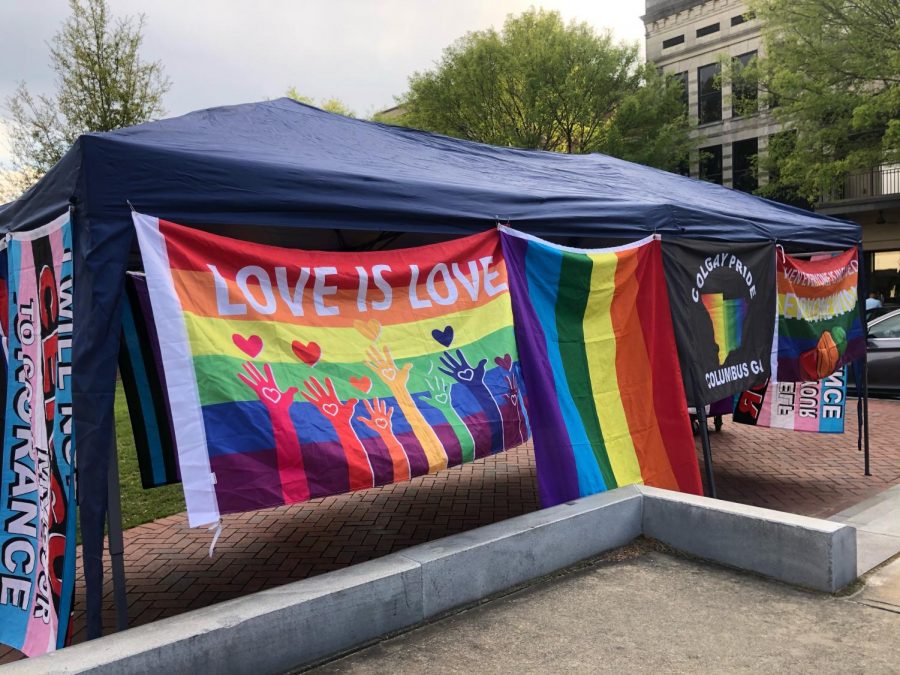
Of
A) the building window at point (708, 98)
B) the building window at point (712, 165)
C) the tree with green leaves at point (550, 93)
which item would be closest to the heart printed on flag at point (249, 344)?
the tree with green leaves at point (550, 93)

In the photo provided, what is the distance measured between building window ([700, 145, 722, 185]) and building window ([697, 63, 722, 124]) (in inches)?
46.6

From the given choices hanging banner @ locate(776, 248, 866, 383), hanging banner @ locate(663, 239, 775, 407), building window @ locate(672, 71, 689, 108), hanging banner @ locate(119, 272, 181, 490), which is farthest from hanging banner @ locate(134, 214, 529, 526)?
building window @ locate(672, 71, 689, 108)

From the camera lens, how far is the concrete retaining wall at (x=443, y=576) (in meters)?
2.58

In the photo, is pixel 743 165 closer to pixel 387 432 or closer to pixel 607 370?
pixel 607 370

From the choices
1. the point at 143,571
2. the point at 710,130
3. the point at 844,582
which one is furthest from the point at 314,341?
the point at 710,130

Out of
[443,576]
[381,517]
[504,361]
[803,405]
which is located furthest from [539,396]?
[803,405]

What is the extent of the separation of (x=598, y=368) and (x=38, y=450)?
3236 millimetres

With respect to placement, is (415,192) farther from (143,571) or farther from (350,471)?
(143,571)

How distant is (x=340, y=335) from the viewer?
350cm

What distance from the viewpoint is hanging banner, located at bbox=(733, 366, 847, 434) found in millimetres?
7441

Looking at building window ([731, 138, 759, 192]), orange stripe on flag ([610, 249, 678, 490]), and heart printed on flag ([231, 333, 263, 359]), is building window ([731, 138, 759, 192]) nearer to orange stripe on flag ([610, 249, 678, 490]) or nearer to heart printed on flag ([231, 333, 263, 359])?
orange stripe on flag ([610, 249, 678, 490])

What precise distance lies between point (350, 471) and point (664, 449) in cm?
254

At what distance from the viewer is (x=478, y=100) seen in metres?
24.5

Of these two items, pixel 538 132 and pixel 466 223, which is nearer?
pixel 466 223
